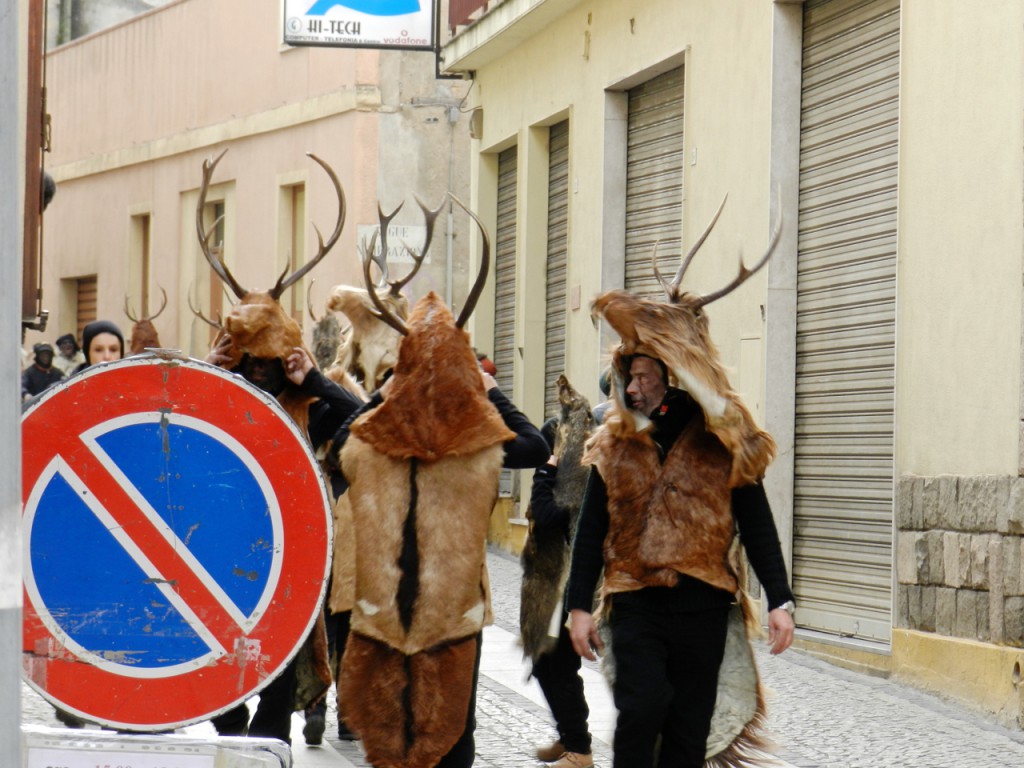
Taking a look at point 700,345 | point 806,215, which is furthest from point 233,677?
point 806,215

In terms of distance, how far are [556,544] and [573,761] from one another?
3.17ft

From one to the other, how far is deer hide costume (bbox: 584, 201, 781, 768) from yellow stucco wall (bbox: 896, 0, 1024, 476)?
13.4 feet

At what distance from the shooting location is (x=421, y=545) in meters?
6.39

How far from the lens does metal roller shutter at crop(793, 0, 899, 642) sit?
12.0 meters

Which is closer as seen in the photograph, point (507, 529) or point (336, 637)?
point (336, 637)

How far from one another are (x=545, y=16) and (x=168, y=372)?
Result: 50.5 ft

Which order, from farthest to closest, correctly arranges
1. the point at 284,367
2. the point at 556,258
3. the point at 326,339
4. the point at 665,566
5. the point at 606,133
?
the point at 556,258 < the point at 606,133 < the point at 326,339 < the point at 284,367 < the point at 665,566

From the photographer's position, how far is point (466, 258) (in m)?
26.9

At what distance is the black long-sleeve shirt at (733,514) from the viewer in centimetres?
617

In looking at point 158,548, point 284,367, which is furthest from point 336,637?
point 158,548

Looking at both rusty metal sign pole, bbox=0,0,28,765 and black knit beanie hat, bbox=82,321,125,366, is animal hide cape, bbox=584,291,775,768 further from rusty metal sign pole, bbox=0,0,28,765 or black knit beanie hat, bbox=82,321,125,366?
rusty metal sign pole, bbox=0,0,28,765

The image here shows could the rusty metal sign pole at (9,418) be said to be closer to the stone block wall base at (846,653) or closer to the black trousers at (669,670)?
the black trousers at (669,670)

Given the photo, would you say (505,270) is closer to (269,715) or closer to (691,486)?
(269,715)

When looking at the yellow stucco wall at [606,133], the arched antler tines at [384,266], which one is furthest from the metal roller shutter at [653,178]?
the arched antler tines at [384,266]
